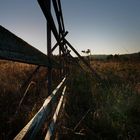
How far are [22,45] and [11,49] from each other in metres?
0.21

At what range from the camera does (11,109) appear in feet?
11.5

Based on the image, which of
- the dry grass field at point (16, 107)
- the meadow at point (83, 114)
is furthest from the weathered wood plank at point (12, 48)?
the meadow at point (83, 114)

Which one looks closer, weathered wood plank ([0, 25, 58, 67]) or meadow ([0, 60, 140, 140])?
weathered wood plank ([0, 25, 58, 67])

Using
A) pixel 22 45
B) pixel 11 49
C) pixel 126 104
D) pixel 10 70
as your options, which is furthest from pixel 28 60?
pixel 10 70

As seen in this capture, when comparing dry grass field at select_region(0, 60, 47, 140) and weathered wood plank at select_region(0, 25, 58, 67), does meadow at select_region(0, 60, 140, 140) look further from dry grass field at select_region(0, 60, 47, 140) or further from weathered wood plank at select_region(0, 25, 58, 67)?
weathered wood plank at select_region(0, 25, 58, 67)

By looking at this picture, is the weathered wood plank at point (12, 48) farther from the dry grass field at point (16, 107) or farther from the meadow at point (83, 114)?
the meadow at point (83, 114)

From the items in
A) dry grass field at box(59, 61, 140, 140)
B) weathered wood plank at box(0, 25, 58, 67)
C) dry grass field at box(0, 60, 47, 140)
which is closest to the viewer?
weathered wood plank at box(0, 25, 58, 67)

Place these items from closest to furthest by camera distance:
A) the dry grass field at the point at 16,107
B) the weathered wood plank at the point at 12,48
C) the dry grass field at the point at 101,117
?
the weathered wood plank at the point at 12,48 < the dry grass field at the point at 16,107 < the dry grass field at the point at 101,117

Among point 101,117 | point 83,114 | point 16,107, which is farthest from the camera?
point 83,114

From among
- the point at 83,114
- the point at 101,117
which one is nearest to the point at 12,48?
the point at 101,117

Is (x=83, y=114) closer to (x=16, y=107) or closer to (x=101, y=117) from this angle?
(x=101, y=117)

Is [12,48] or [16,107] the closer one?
[12,48]

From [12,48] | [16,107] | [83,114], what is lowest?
[83,114]

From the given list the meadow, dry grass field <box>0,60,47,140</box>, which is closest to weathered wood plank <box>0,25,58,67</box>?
dry grass field <box>0,60,47,140</box>
